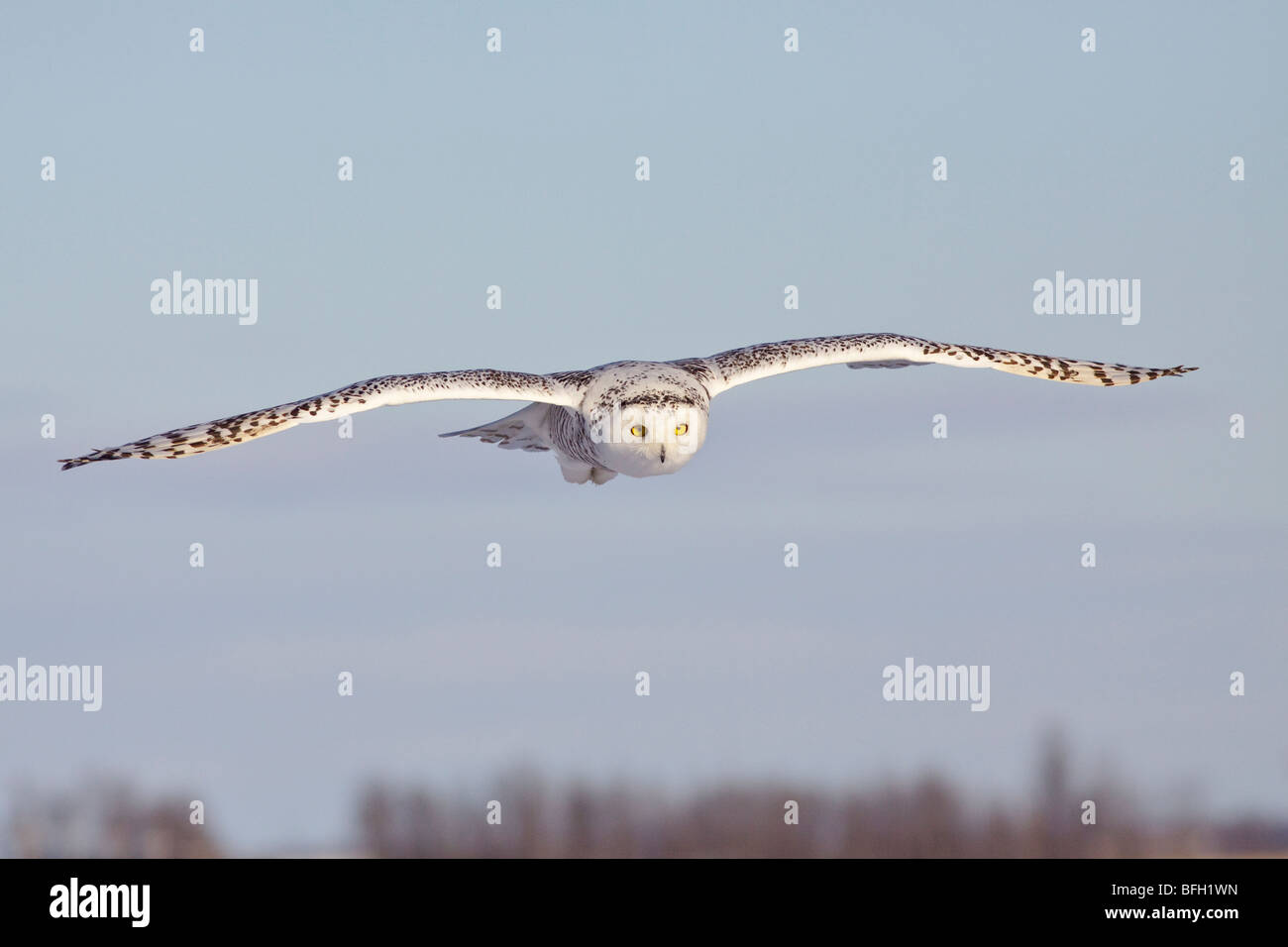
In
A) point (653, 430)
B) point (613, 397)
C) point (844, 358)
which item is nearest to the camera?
point (653, 430)

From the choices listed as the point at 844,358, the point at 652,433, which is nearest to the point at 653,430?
the point at 652,433

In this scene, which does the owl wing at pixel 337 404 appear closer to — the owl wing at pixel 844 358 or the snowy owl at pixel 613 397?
the snowy owl at pixel 613 397

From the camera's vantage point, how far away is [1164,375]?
99.3ft

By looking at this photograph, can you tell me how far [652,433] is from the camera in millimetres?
25906

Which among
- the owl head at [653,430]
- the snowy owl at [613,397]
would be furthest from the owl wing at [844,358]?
the owl head at [653,430]

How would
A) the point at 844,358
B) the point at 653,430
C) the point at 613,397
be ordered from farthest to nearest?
1. the point at 844,358
2. the point at 613,397
3. the point at 653,430

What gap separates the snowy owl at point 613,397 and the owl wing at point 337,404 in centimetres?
1

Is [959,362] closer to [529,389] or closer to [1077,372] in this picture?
[1077,372]

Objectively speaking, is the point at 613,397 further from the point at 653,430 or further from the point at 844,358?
the point at 844,358

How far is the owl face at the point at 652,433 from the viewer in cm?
2586

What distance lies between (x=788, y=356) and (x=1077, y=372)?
5325 millimetres

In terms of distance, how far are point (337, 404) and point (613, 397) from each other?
3636 mm
